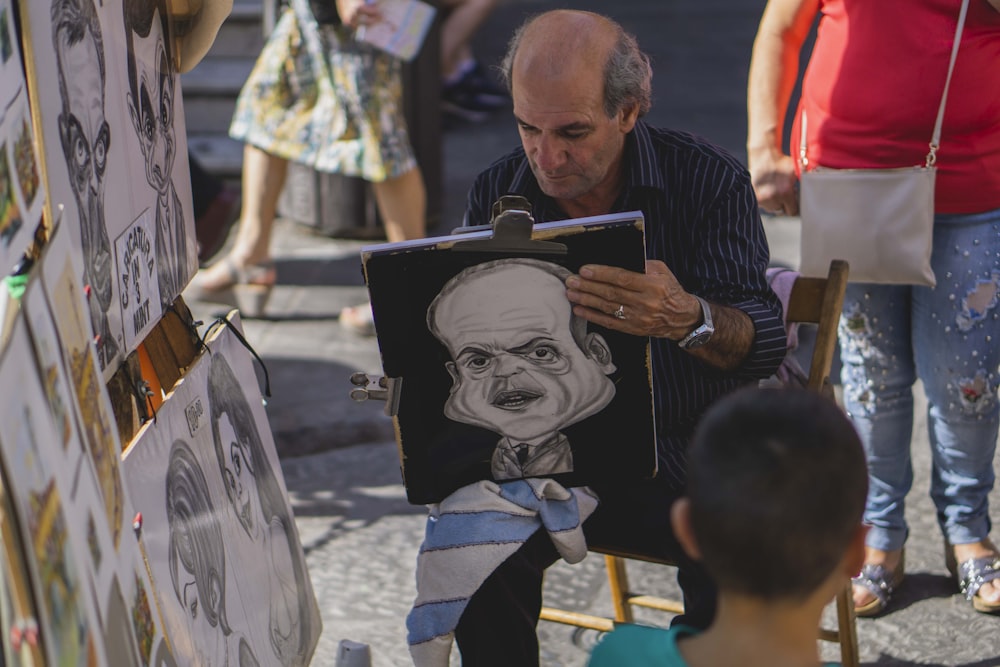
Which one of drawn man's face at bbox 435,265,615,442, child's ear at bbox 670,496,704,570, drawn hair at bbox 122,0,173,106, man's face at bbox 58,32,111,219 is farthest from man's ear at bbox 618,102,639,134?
child's ear at bbox 670,496,704,570

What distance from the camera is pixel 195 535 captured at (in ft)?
5.92

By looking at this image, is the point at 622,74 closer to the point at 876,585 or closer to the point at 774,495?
the point at 774,495

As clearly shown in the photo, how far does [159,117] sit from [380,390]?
514mm

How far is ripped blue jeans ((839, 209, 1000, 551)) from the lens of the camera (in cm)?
248

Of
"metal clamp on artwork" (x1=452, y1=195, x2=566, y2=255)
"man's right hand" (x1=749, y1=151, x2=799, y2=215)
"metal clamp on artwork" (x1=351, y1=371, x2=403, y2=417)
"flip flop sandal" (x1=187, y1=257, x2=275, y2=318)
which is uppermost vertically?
"metal clamp on artwork" (x1=452, y1=195, x2=566, y2=255)

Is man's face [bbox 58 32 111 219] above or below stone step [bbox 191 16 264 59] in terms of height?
above

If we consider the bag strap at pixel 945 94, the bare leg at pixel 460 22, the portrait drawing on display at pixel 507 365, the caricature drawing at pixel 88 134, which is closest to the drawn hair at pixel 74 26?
the caricature drawing at pixel 88 134

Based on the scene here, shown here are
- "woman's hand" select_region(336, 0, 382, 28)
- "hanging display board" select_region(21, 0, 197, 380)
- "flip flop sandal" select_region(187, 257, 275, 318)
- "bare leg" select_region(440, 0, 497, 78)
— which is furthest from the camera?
"bare leg" select_region(440, 0, 497, 78)

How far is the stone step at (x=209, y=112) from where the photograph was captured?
5.83 metres

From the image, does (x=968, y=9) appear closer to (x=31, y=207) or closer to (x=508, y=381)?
(x=508, y=381)

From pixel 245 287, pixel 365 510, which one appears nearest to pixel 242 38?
pixel 245 287

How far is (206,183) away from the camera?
144 inches

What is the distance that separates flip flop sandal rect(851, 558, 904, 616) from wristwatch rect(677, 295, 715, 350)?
3.15 feet

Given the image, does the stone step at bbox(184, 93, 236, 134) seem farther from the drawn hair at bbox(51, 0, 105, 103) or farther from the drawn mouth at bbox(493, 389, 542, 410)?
the drawn hair at bbox(51, 0, 105, 103)
